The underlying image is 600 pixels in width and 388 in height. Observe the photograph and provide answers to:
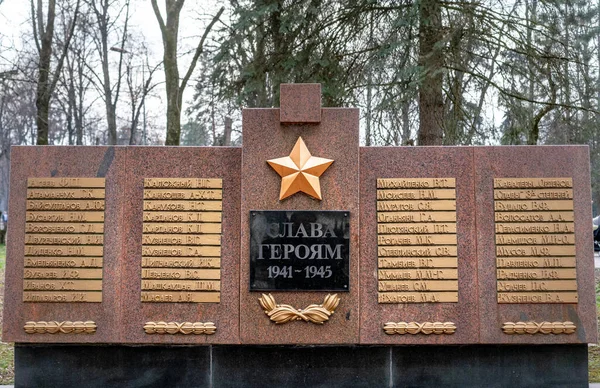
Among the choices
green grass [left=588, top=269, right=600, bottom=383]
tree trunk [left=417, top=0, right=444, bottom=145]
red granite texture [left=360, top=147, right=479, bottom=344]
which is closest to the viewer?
red granite texture [left=360, top=147, right=479, bottom=344]

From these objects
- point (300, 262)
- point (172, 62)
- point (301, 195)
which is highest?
point (172, 62)

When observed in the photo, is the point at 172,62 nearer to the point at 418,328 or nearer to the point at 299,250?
the point at 299,250

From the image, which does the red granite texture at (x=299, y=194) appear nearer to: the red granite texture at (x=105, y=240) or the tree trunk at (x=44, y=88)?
the red granite texture at (x=105, y=240)

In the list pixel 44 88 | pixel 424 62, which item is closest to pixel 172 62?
pixel 44 88

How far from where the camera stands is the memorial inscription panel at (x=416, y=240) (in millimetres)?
6312

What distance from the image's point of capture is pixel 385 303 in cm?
630

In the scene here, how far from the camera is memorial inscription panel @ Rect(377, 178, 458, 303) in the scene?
631 cm

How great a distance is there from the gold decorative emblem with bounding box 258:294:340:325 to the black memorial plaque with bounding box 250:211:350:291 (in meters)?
0.14

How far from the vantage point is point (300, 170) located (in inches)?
245

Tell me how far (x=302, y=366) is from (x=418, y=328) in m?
1.24

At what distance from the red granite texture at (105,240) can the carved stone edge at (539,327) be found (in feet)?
12.9

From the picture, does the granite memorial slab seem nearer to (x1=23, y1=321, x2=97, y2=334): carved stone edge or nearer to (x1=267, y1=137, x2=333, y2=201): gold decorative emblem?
(x1=267, y1=137, x2=333, y2=201): gold decorative emblem

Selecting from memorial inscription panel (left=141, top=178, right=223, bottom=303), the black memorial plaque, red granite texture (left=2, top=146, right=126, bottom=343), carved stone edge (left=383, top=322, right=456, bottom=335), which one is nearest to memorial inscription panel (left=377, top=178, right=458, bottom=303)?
carved stone edge (left=383, top=322, right=456, bottom=335)

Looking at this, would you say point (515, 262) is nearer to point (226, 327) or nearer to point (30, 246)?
point (226, 327)
